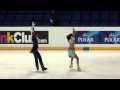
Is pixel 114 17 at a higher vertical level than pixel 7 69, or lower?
higher

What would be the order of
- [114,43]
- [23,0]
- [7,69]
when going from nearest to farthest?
[23,0] < [7,69] < [114,43]

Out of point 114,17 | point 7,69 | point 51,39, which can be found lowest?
point 7,69

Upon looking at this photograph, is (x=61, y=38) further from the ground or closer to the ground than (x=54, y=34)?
closer to the ground

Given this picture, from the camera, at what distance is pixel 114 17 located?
63.5 feet

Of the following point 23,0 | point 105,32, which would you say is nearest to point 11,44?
point 105,32

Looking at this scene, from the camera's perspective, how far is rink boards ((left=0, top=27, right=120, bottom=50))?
16469mm

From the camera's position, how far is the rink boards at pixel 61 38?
1647 centimetres

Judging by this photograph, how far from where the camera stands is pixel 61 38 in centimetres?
1658

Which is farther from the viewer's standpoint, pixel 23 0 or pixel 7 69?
pixel 7 69
